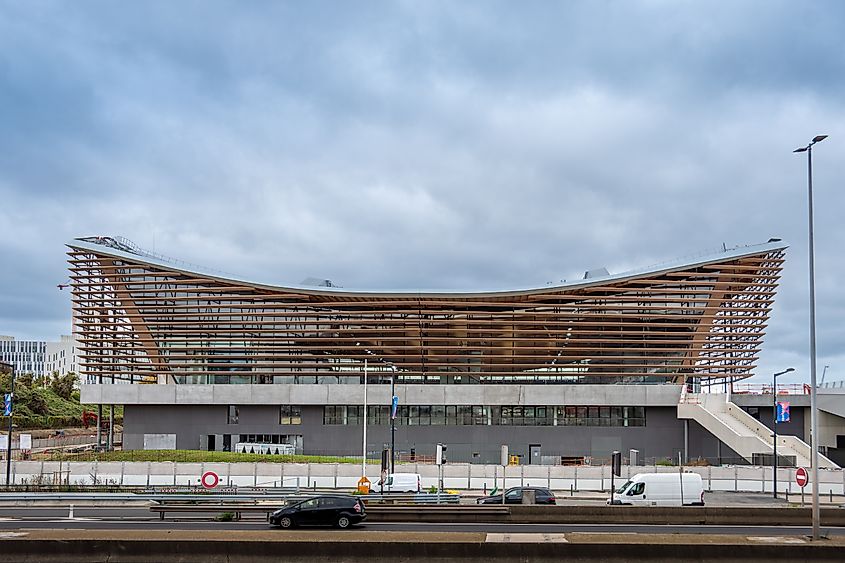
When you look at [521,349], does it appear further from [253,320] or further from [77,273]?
[77,273]

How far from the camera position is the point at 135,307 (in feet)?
260

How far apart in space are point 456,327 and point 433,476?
83.3 feet

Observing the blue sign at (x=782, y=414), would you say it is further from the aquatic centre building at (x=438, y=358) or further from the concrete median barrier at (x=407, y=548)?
the concrete median barrier at (x=407, y=548)

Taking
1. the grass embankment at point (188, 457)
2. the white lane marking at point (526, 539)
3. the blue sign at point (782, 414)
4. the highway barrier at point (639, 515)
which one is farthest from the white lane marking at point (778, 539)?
the grass embankment at point (188, 457)

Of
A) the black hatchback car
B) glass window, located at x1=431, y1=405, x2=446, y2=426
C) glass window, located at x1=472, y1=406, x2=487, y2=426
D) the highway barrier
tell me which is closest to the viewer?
the black hatchback car

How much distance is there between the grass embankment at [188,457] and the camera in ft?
205

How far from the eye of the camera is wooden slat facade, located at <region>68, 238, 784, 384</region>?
7575 centimetres

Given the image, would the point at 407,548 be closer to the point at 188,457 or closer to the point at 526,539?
the point at 526,539

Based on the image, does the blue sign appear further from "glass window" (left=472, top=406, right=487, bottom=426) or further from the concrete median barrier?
the concrete median barrier

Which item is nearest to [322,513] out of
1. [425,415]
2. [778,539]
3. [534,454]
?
[778,539]

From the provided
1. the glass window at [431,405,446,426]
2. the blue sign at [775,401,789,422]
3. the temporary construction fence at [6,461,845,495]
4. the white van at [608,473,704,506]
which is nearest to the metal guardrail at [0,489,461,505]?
the white van at [608,473,704,506]

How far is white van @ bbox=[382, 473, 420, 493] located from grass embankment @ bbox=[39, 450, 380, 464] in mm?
18454

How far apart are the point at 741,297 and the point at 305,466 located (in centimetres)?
4552

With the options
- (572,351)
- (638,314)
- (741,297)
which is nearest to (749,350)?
(741,297)
